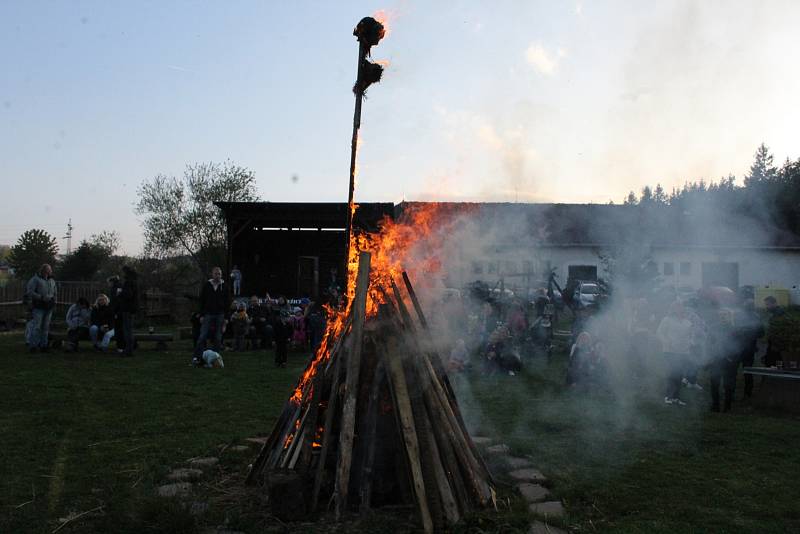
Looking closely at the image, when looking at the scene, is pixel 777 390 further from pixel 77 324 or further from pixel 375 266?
pixel 77 324

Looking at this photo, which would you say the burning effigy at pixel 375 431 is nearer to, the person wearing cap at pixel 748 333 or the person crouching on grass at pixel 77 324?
the person wearing cap at pixel 748 333

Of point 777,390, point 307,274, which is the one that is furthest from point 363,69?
point 307,274

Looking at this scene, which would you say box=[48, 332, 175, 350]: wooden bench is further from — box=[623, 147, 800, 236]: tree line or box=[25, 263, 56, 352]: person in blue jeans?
box=[623, 147, 800, 236]: tree line

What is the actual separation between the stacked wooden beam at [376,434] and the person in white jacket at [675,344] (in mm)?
4967

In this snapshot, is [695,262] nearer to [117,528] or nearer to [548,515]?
[548,515]

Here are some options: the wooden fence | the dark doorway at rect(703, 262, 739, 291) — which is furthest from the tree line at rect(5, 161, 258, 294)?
the dark doorway at rect(703, 262, 739, 291)

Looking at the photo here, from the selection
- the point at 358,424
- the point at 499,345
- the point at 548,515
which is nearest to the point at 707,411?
the point at 499,345

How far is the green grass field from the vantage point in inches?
156

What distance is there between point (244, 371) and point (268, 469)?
6624mm

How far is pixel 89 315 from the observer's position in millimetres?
13727

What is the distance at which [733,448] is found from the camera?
607 cm

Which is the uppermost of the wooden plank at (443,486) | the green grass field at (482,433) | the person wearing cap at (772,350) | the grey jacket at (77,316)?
the person wearing cap at (772,350)

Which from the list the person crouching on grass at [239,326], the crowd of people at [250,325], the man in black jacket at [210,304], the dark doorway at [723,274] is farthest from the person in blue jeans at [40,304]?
the dark doorway at [723,274]

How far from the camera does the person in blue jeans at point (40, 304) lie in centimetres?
1203
